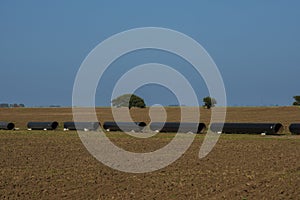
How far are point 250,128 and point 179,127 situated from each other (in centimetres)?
518

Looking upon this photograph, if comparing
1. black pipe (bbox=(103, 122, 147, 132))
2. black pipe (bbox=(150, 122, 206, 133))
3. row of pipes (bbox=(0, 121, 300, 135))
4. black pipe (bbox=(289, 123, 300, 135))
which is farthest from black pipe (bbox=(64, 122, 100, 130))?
black pipe (bbox=(289, 123, 300, 135))

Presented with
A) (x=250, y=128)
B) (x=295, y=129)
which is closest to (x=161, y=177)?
(x=250, y=128)

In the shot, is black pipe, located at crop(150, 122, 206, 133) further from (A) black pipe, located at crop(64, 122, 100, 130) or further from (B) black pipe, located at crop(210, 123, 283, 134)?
(A) black pipe, located at crop(64, 122, 100, 130)

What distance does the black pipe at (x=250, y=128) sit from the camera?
35.1 m

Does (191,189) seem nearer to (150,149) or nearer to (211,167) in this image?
(211,167)

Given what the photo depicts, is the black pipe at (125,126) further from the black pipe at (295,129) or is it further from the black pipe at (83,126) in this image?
the black pipe at (295,129)

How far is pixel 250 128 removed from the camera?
118ft

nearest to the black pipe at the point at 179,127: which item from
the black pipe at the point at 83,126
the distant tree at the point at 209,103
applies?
the black pipe at the point at 83,126

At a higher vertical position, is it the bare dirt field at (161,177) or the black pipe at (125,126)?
the black pipe at (125,126)

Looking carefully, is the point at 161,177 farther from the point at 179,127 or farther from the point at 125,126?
the point at 125,126

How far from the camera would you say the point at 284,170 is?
655 inches

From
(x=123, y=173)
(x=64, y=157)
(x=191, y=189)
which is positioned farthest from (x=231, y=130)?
(x=191, y=189)

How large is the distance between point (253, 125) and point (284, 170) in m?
19.5

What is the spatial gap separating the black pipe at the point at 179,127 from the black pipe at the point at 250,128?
0.95 meters
